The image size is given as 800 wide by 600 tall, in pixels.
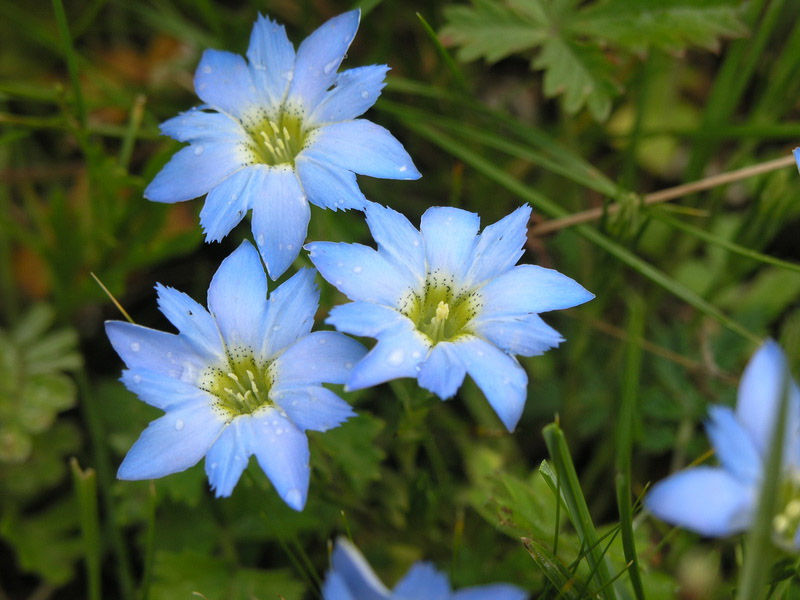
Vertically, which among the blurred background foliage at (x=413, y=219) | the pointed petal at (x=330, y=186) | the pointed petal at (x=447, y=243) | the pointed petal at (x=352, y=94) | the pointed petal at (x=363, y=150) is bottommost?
the blurred background foliage at (x=413, y=219)

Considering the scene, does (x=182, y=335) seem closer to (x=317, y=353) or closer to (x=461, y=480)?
(x=317, y=353)

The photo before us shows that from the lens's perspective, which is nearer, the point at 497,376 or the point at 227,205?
the point at 497,376

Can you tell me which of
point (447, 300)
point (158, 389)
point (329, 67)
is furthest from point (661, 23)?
point (158, 389)

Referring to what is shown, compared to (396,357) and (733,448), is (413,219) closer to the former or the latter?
(396,357)

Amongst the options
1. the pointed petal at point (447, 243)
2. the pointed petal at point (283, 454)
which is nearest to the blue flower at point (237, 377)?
the pointed petal at point (283, 454)

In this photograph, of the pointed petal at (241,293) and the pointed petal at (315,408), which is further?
the pointed petal at (241,293)

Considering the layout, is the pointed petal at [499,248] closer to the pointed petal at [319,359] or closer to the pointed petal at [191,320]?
the pointed petal at [319,359]
